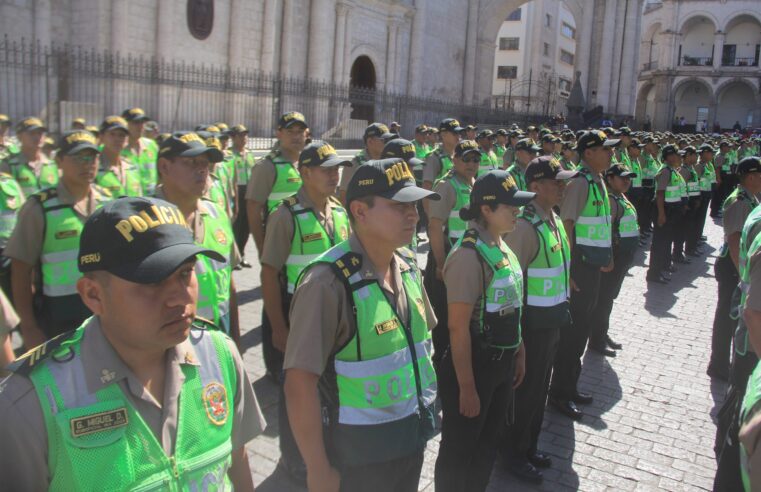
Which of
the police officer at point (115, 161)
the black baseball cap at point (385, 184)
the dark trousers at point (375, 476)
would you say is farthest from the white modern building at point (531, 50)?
the dark trousers at point (375, 476)

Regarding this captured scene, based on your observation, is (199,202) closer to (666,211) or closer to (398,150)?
(398,150)

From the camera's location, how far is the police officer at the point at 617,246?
7.21 m

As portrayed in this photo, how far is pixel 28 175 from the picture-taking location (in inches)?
312

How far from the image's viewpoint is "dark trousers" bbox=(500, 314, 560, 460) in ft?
14.7

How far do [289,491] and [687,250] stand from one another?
12.0 meters

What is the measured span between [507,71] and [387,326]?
64823 millimetres

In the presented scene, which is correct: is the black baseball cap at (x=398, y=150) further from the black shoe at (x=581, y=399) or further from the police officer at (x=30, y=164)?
the police officer at (x=30, y=164)

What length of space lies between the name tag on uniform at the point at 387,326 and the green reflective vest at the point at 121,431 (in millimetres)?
807

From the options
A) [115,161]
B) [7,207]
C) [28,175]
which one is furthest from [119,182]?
[7,207]

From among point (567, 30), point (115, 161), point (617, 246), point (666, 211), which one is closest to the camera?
point (617, 246)

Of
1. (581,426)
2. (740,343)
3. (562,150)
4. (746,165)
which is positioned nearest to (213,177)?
(581,426)

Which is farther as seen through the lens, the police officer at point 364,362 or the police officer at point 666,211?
the police officer at point 666,211

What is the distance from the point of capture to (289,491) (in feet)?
14.0

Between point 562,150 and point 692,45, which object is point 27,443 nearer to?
point 562,150
